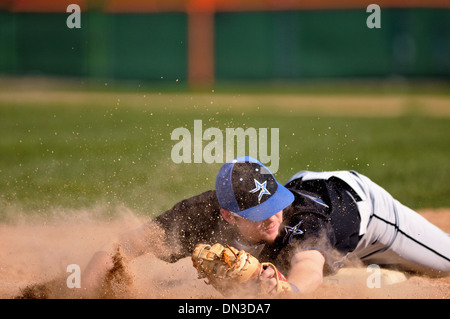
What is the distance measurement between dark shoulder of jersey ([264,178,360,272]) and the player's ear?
0.25 meters

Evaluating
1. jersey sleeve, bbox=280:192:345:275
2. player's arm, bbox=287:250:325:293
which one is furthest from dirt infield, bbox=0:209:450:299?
jersey sleeve, bbox=280:192:345:275

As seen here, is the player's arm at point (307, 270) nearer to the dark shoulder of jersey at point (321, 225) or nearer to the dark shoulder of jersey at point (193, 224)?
the dark shoulder of jersey at point (321, 225)

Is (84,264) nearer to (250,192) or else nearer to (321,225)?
(250,192)

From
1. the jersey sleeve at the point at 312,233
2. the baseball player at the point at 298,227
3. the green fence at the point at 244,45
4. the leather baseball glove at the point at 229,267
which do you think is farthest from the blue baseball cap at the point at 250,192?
the green fence at the point at 244,45

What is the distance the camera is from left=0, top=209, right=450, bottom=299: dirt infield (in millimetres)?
3815

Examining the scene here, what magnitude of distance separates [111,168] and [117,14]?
17.4 meters

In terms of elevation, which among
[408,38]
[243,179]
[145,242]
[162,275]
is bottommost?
[162,275]

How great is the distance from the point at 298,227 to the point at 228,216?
405 mm

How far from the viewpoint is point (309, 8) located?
81.7 feet

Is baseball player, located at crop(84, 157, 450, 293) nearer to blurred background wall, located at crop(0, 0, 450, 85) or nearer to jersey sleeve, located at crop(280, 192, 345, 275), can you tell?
jersey sleeve, located at crop(280, 192, 345, 275)

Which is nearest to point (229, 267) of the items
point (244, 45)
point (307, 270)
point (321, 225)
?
point (307, 270)

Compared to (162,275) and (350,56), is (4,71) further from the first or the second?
(162,275)

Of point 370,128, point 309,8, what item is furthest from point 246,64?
point 370,128

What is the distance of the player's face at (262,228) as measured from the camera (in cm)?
358
